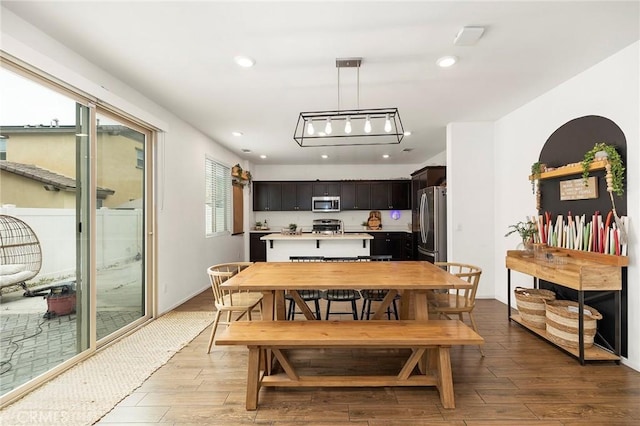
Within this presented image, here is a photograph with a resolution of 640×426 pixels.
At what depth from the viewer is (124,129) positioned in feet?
11.3

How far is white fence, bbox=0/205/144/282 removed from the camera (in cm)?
239

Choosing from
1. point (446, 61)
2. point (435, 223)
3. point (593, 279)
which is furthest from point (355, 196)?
point (593, 279)

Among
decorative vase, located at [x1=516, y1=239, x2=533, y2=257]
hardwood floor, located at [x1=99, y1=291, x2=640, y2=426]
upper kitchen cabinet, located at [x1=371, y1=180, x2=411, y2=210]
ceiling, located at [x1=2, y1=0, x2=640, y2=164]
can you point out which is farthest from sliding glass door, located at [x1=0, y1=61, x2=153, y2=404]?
upper kitchen cabinet, located at [x1=371, y1=180, x2=411, y2=210]

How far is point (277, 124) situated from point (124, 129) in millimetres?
1972

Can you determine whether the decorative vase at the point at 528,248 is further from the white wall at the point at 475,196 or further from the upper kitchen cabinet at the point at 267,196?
the upper kitchen cabinet at the point at 267,196

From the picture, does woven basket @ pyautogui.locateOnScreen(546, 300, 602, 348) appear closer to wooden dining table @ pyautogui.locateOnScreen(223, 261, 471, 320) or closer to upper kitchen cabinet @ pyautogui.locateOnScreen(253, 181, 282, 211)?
wooden dining table @ pyautogui.locateOnScreen(223, 261, 471, 320)

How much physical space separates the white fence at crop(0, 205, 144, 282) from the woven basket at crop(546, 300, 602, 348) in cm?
424

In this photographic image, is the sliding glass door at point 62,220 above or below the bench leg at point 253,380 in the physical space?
above

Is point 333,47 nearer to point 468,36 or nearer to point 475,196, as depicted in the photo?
point 468,36

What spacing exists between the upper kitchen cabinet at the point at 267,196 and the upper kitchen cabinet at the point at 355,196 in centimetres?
159

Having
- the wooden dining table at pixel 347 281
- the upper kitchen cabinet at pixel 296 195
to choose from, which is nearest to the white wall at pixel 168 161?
the wooden dining table at pixel 347 281

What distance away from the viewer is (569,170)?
3.12 metres

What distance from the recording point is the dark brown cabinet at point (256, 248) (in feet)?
25.3

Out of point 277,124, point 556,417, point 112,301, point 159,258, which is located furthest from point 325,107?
point 556,417
